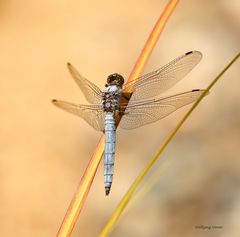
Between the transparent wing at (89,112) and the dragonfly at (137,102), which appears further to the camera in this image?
the transparent wing at (89,112)

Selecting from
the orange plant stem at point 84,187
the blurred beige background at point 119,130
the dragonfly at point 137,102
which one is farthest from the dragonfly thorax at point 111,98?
the blurred beige background at point 119,130

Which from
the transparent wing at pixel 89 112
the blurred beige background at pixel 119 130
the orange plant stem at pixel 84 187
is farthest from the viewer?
the blurred beige background at pixel 119 130

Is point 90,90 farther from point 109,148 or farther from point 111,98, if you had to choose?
point 109,148

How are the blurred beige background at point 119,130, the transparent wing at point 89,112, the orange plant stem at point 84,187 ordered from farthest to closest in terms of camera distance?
the blurred beige background at point 119,130
the transparent wing at point 89,112
the orange plant stem at point 84,187

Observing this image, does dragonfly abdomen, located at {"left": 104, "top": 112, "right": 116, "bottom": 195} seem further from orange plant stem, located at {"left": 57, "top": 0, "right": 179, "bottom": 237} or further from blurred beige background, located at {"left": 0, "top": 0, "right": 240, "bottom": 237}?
blurred beige background, located at {"left": 0, "top": 0, "right": 240, "bottom": 237}

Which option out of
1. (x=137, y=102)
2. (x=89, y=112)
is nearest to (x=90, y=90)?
(x=89, y=112)

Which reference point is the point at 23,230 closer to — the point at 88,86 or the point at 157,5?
the point at 88,86

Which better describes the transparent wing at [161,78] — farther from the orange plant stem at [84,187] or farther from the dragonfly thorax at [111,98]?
the orange plant stem at [84,187]
